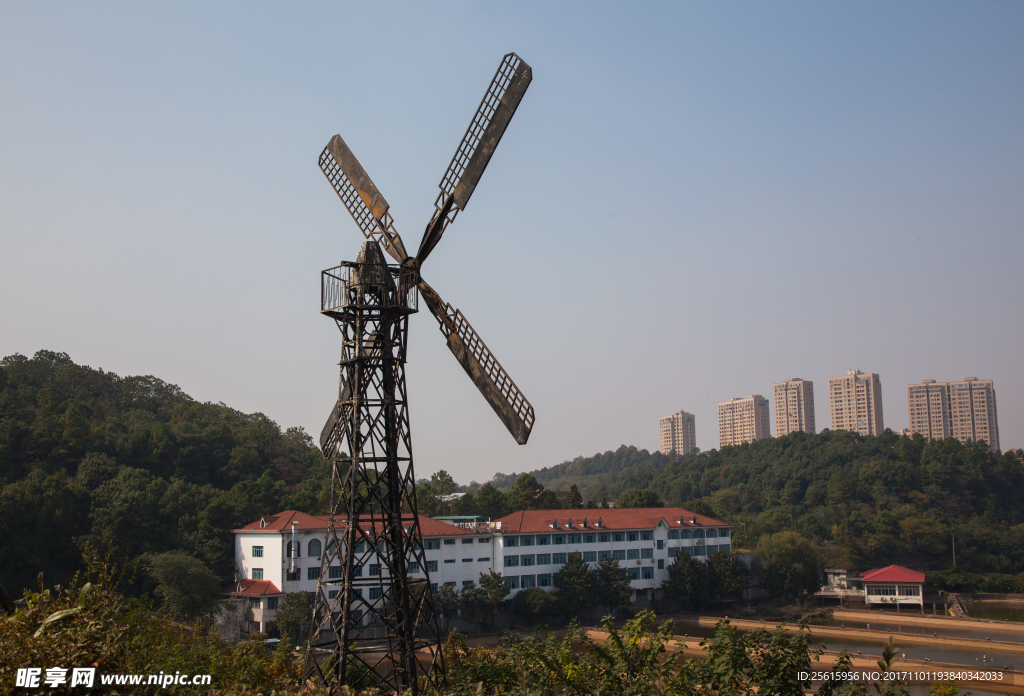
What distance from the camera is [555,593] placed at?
43.1 meters

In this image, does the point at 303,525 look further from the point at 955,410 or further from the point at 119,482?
the point at 955,410

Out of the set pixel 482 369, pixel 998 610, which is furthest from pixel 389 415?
pixel 998 610

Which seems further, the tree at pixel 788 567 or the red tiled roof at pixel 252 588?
the tree at pixel 788 567

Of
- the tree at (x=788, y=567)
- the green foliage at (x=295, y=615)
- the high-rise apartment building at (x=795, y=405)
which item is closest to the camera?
Answer: the green foliage at (x=295, y=615)


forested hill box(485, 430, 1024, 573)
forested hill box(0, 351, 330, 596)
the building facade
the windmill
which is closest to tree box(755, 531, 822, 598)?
the building facade

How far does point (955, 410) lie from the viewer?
488 feet

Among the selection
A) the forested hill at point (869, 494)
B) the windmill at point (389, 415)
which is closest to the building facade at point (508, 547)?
the forested hill at point (869, 494)

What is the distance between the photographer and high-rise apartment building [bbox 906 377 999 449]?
14488 cm

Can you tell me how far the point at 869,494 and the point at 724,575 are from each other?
44.2 meters

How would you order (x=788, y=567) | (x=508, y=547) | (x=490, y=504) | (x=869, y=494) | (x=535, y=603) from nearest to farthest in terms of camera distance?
(x=535, y=603) → (x=508, y=547) → (x=788, y=567) → (x=490, y=504) → (x=869, y=494)

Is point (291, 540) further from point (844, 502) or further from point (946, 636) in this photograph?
point (844, 502)

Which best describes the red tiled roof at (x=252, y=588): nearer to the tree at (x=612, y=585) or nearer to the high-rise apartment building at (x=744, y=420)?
the tree at (x=612, y=585)

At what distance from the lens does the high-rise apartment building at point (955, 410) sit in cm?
14488

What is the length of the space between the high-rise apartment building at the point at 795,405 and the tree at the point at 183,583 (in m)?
147
